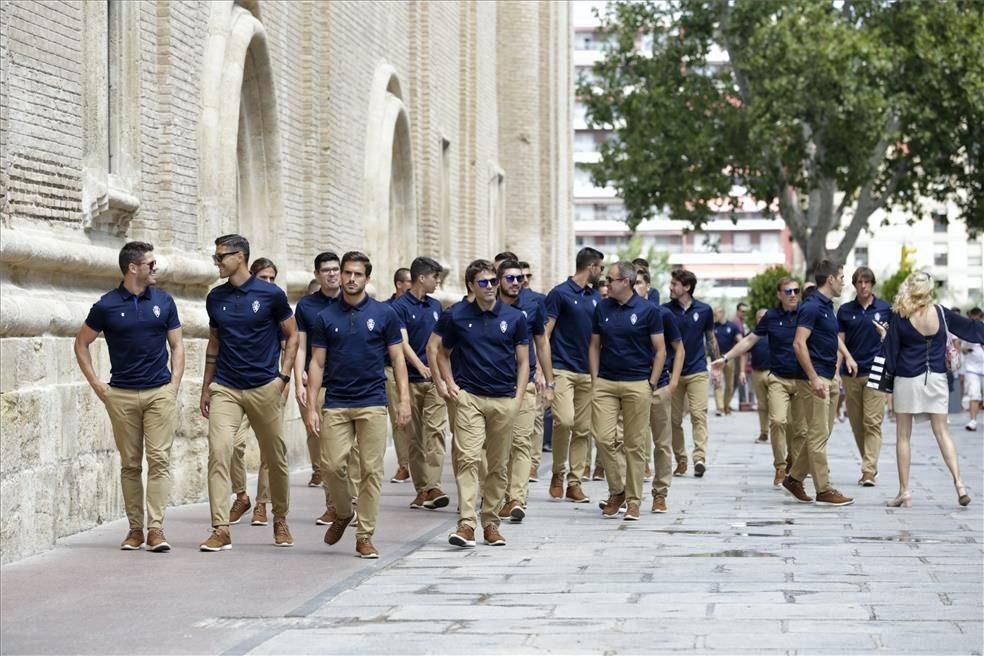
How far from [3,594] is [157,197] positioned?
6.35 metres

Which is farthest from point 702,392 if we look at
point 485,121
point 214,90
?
point 485,121

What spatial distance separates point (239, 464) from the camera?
43.9 ft

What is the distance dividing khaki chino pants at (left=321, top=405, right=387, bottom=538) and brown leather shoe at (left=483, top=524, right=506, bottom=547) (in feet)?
2.72

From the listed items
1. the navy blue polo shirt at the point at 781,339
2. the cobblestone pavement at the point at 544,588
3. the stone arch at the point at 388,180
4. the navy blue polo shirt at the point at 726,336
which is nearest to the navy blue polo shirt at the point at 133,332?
the cobblestone pavement at the point at 544,588

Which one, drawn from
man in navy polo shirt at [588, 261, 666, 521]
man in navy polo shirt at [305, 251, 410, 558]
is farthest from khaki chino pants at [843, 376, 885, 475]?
man in navy polo shirt at [305, 251, 410, 558]

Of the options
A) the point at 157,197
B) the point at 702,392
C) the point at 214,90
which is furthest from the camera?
the point at 702,392

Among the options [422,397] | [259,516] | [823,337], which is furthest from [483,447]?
[823,337]

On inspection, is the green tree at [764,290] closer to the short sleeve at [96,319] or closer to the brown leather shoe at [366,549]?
the brown leather shoe at [366,549]

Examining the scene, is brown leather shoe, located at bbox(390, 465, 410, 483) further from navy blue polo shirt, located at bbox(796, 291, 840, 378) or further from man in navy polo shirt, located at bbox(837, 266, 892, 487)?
man in navy polo shirt, located at bbox(837, 266, 892, 487)

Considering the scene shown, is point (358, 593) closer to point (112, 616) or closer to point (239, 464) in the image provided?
point (112, 616)

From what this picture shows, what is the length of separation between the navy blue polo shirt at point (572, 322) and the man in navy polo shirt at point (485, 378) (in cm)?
300

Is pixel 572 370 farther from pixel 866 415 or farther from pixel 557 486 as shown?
pixel 866 415

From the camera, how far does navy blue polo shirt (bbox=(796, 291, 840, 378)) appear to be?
1480cm

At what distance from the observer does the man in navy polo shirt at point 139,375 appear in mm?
11297
